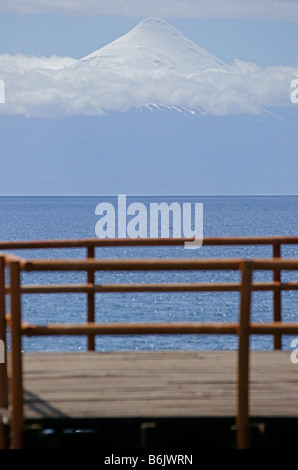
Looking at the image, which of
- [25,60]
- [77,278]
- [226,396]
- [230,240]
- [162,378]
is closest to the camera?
[226,396]

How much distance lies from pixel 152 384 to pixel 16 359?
3.86 ft

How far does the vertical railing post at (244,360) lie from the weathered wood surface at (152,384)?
9.5 inches

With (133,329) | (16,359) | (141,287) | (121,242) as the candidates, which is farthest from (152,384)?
(121,242)

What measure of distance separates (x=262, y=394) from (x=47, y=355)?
1.74m

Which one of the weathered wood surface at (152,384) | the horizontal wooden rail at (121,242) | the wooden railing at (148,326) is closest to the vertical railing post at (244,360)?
the wooden railing at (148,326)

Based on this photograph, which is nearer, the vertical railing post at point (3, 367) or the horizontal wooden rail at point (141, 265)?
the horizontal wooden rail at point (141, 265)

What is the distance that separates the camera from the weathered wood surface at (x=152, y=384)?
204 inches

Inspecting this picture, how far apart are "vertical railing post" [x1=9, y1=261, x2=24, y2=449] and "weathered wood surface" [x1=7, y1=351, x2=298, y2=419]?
0.20 meters

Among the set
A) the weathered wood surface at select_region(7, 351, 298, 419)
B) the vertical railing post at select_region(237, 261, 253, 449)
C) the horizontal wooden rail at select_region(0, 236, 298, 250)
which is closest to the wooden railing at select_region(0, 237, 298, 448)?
the vertical railing post at select_region(237, 261, 253, 449)

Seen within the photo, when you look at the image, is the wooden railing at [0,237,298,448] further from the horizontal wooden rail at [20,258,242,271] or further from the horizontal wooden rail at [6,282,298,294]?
the horizontal wooden rail at [6,282,298,294]

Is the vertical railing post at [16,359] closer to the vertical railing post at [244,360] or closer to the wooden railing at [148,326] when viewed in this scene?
the wooden railing at [148,326]

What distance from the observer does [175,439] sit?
5.12 meters
